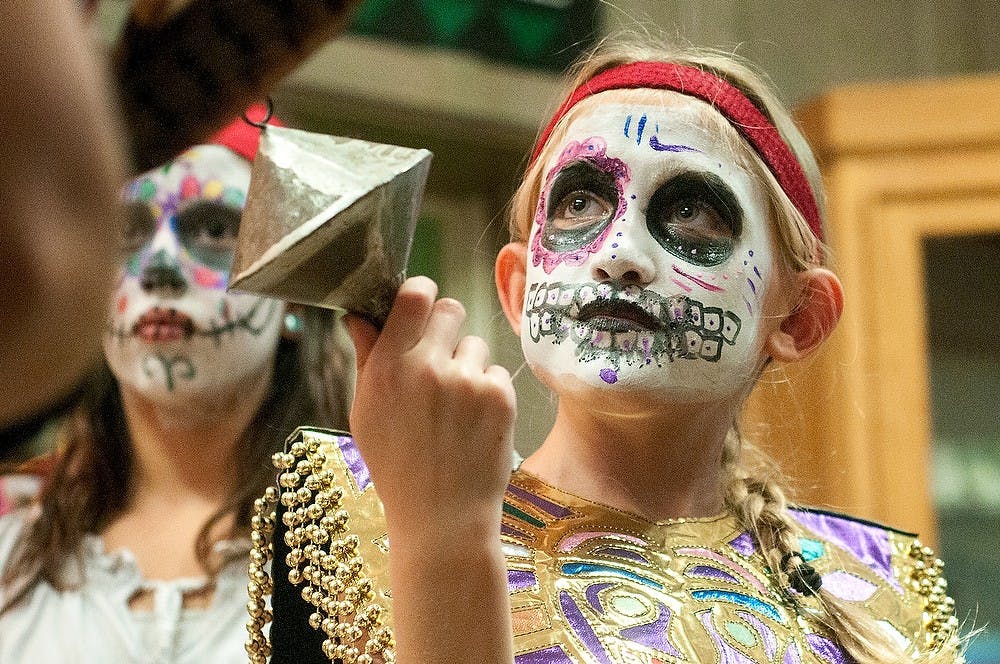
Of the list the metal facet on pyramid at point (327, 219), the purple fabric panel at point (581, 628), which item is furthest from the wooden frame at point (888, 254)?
the metal facet on pyramid at point (327, 219)

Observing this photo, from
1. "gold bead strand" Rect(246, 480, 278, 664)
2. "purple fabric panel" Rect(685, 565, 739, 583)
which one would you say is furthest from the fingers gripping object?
"purple fabric panel" Rect(685, 565, 739, 583)

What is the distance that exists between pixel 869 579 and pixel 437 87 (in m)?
1.53

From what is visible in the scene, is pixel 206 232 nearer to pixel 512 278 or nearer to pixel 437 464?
pixel 512 278

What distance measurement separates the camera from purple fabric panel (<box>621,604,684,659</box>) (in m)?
1.26

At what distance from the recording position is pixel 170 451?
6.81 ft

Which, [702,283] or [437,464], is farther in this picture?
[702,283]

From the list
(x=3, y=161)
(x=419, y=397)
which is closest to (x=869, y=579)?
(x=419, y=397)

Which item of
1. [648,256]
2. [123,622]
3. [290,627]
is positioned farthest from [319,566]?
[123,622]

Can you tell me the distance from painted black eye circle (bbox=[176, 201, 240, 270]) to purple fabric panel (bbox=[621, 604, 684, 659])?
931 mm

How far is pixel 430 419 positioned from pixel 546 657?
1.06 ft

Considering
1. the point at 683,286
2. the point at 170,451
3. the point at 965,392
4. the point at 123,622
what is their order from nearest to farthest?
1. the point at 683,286
2. the point at 123,622
3. the point at 170,451
4. the point at 965,392

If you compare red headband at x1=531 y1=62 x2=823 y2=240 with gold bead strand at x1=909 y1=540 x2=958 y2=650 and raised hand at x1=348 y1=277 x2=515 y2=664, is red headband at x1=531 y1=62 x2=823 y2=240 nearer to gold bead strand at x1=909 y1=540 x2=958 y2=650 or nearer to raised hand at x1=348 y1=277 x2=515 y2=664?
gold bead strand at x1=909 y1=540 x2=958 y2=650

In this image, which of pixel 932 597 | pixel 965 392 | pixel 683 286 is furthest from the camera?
pixel 965 392

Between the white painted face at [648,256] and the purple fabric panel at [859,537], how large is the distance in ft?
0.89
